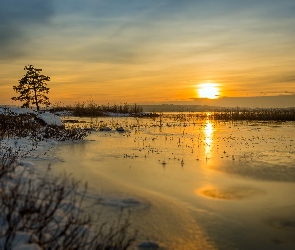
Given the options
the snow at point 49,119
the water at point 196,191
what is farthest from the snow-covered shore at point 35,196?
the water at point 196,191

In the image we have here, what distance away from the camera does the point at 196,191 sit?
7992 millimetres

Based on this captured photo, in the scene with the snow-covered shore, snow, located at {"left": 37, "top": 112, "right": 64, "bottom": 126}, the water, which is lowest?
the water

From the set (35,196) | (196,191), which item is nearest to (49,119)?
(196,191)

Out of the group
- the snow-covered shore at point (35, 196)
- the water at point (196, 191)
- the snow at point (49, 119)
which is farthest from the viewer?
the snow at point (49, 119)

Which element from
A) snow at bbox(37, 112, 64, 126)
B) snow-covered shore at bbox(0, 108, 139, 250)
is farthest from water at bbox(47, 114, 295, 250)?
snow at bbox(37, 112, 64, 126)

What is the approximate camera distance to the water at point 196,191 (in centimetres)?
532

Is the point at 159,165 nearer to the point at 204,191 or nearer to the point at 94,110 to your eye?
the point at 204,191

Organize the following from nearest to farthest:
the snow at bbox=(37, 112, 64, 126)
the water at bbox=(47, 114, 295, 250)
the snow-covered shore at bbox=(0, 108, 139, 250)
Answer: the snow-covered shore at bbox=(0, 108, 139, 250), the water at bbox=(47, 114, 295, 250), the snow at bbox=(37, 112, 64, 126)

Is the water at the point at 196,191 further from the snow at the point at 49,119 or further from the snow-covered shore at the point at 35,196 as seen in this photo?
the snow at the point at 49,119

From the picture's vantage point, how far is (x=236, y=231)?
5.45 m

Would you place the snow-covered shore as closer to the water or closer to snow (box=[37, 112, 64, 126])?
snow (box=[37, 112, 64, 126])

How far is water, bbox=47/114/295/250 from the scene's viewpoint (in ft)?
17.4

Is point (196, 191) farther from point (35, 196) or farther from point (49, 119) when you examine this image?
point (49, 119)

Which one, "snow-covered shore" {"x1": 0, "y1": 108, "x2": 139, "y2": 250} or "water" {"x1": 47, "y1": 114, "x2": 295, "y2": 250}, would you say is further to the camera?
"water" {"x1": 47, "y1": 114, "x2": 295, "y2": 250}
